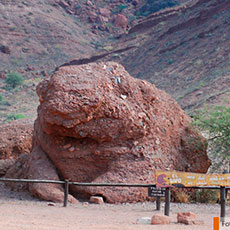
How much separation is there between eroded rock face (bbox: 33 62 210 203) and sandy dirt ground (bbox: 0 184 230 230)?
67cm

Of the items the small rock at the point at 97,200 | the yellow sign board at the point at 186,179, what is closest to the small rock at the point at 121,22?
the small rock at the point at 97,200

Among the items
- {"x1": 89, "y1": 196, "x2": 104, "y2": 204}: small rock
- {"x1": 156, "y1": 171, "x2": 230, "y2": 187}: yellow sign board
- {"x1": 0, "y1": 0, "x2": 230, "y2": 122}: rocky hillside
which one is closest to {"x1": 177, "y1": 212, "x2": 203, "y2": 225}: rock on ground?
{"x1": 156, "y1": 171, "x2": 230, "y2": 187}: yellow sign board

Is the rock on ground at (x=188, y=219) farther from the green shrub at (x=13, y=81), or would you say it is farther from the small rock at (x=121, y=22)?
the small rock at (x=121, y=22)

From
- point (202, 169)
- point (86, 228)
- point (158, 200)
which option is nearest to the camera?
point (86, 228)

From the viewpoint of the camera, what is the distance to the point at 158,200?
296 inches

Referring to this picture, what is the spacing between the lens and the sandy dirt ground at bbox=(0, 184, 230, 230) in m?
5.46

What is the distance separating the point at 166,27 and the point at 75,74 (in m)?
35.7

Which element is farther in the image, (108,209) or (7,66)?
(7,66)

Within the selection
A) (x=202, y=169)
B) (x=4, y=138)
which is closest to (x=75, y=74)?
(x=202, y=169)

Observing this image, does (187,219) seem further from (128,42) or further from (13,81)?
(128,42)

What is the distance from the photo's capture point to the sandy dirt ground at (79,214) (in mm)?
5457

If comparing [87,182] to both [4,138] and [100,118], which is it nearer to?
[100,118]

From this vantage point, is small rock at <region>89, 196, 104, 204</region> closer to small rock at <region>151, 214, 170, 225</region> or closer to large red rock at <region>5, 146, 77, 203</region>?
large red rock at <region>5, 146, 77, 203</region>

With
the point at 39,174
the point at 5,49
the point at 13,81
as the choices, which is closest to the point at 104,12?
the point at 5,49
